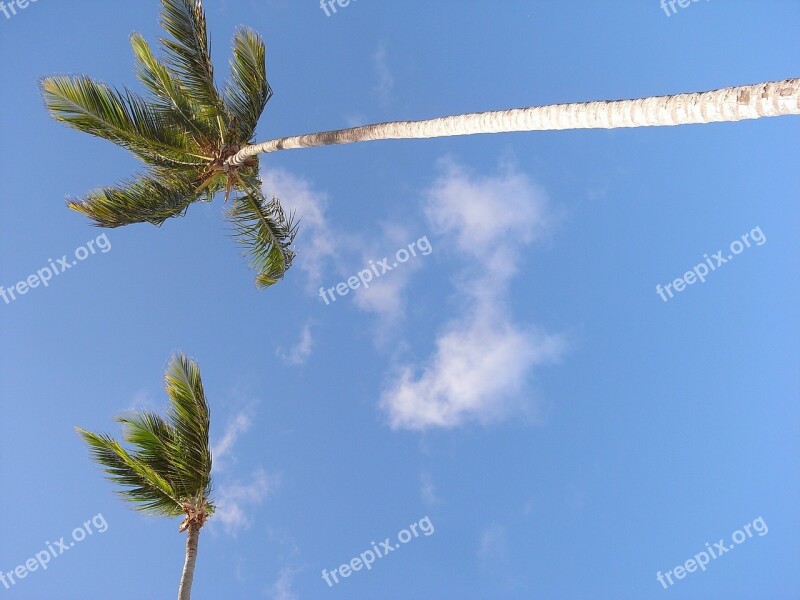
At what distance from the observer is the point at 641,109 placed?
576 cm

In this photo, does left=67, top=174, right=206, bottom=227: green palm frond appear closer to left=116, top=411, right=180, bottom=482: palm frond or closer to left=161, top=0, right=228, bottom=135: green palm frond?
left=161, top=0, right=228, bottom=135: green palm frond

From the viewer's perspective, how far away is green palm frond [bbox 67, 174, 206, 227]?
1129cm

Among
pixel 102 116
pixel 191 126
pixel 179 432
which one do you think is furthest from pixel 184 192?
pixel 179 432

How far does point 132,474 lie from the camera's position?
401 inches

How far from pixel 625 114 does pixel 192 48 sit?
8.52m

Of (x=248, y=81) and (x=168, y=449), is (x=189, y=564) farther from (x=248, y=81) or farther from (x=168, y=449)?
(x=248, y=81)

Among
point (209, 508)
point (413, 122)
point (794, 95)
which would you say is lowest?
point (794, 95)

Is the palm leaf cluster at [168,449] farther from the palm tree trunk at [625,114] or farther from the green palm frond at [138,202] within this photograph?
the palm tree trunk at [625,114]

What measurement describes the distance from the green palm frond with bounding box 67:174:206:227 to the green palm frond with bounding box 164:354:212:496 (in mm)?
3468

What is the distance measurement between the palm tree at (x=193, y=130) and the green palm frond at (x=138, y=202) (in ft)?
0.06

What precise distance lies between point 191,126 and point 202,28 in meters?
1.97

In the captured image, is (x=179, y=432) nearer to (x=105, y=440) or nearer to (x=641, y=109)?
(x=105, y=440)

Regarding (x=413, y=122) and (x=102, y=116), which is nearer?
(x=413, y=122)

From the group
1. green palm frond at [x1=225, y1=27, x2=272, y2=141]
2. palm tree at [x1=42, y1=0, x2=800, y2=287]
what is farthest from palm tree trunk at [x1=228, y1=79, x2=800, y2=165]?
green palm frond at [x1=225, y1=27, x2=272, y2=141]
